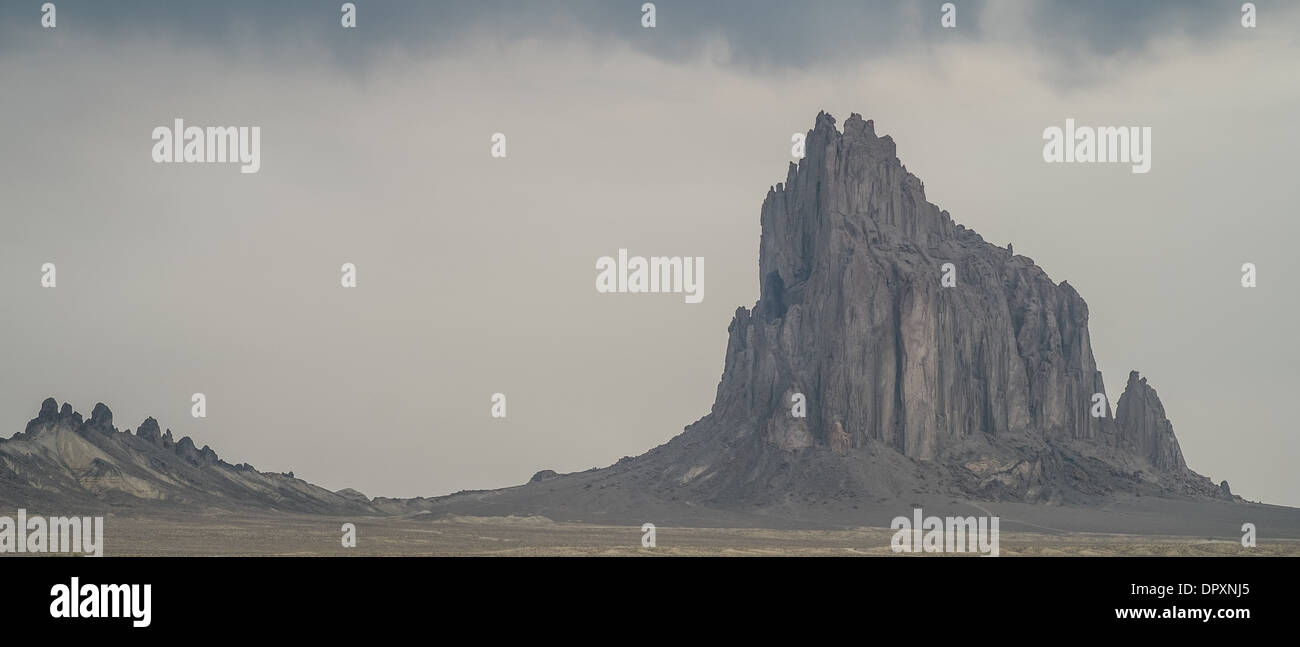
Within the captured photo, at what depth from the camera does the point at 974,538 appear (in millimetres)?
191125
